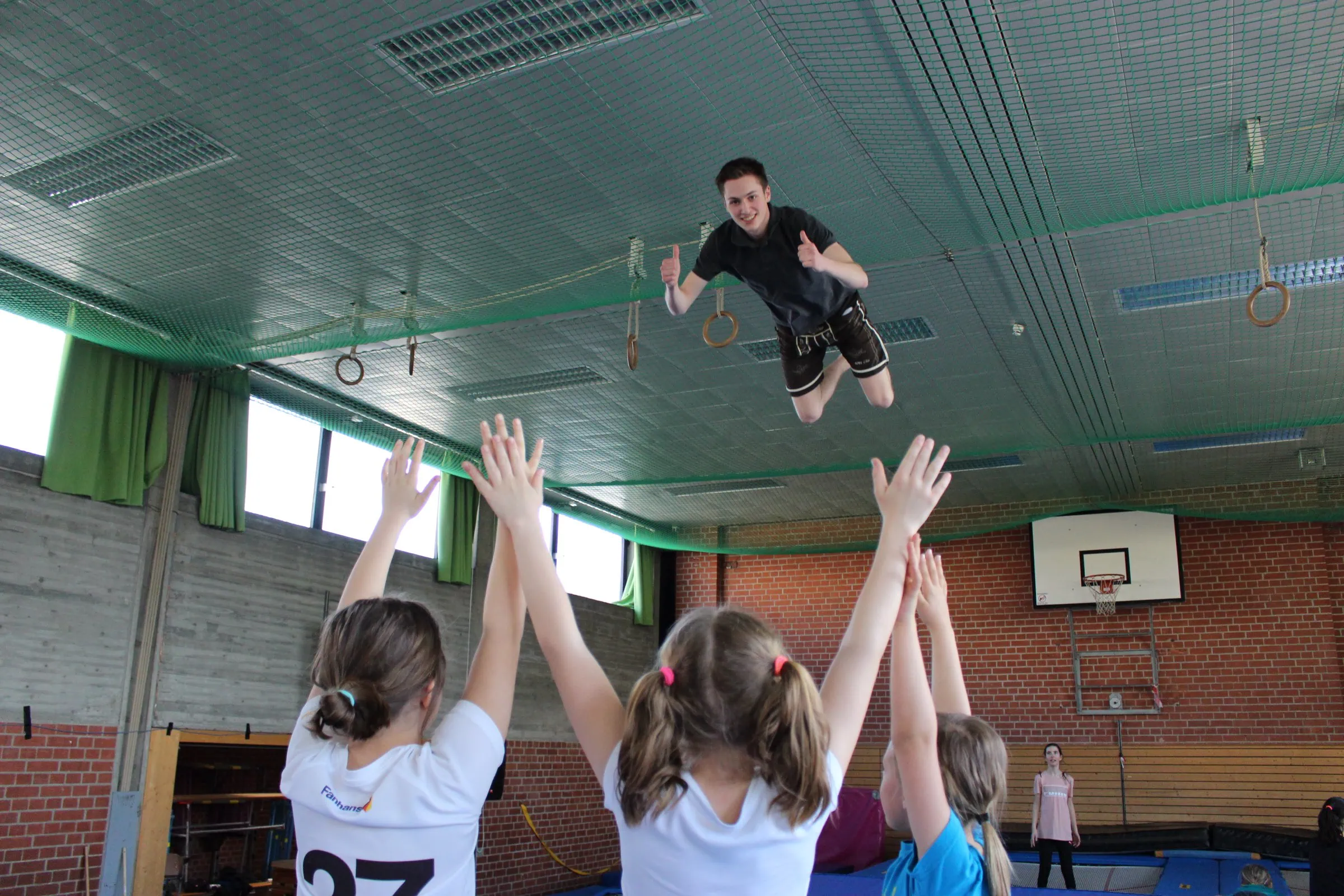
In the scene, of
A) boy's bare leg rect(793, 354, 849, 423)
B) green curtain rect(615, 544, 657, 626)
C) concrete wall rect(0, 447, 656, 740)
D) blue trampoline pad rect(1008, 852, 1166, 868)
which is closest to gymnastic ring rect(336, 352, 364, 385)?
concrete wall rect(0, 447, 656, 740)

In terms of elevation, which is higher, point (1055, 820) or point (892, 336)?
point (892, 336)

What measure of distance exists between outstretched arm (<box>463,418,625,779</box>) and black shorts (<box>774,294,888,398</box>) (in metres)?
2.88

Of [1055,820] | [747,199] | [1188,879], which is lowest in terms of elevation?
[1188,879]

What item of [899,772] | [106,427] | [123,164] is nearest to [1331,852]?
[899,772]

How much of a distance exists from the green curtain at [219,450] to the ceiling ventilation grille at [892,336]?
145 inches

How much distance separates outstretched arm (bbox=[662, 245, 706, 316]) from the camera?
384cm

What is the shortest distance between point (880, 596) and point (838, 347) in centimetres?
290

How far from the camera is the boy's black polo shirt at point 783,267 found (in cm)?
392

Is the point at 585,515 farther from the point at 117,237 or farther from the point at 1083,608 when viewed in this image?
the point at 117,237

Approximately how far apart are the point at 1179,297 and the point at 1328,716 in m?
5.64

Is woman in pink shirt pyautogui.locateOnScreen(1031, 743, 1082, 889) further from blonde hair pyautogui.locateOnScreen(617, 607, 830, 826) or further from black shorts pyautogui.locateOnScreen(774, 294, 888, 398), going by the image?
blonde hair pyautogui.locateOnScreen(617, 607, 830, 826)

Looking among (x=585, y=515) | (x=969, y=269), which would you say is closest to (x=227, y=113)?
(x=969, y=269)

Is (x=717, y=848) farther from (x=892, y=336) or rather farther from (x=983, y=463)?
(x=983, y=463)

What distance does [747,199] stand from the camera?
12.0 feet
